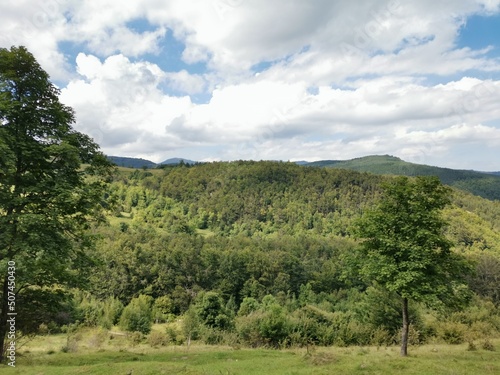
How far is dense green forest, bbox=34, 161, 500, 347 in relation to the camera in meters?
34.0

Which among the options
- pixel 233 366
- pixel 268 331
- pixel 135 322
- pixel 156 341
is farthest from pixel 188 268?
pixel 233 366

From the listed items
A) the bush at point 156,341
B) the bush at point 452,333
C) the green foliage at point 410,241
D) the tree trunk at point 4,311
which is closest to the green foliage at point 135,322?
the bush at point 156,341

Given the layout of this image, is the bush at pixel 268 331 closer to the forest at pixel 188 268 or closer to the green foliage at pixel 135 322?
the forest at pixel 188 268

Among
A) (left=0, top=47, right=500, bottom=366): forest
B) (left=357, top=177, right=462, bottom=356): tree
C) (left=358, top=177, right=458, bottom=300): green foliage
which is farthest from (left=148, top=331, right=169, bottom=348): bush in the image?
(left=358, top=177, right=458, bottom=300): green foliage

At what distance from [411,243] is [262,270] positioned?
80255 millimetres

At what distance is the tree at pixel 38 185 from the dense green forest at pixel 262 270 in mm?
1247

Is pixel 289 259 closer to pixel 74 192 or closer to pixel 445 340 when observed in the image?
pixel 445 340

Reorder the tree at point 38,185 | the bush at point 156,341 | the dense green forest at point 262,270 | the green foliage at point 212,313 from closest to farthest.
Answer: the tree at point 38,185
the bush at point 156,341
the dense green forest at point 262,270
the green foliage at point 212,313

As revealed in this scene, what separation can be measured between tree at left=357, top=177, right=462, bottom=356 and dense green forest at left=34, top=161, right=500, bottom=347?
85 centimetres

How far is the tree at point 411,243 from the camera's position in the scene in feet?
Answer: 54.3

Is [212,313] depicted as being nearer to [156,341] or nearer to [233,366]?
[156,341]

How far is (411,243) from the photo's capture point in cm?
1697

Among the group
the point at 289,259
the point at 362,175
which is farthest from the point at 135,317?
the point at 362,175

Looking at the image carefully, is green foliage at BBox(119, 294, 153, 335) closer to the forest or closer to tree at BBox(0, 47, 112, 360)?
the forest
